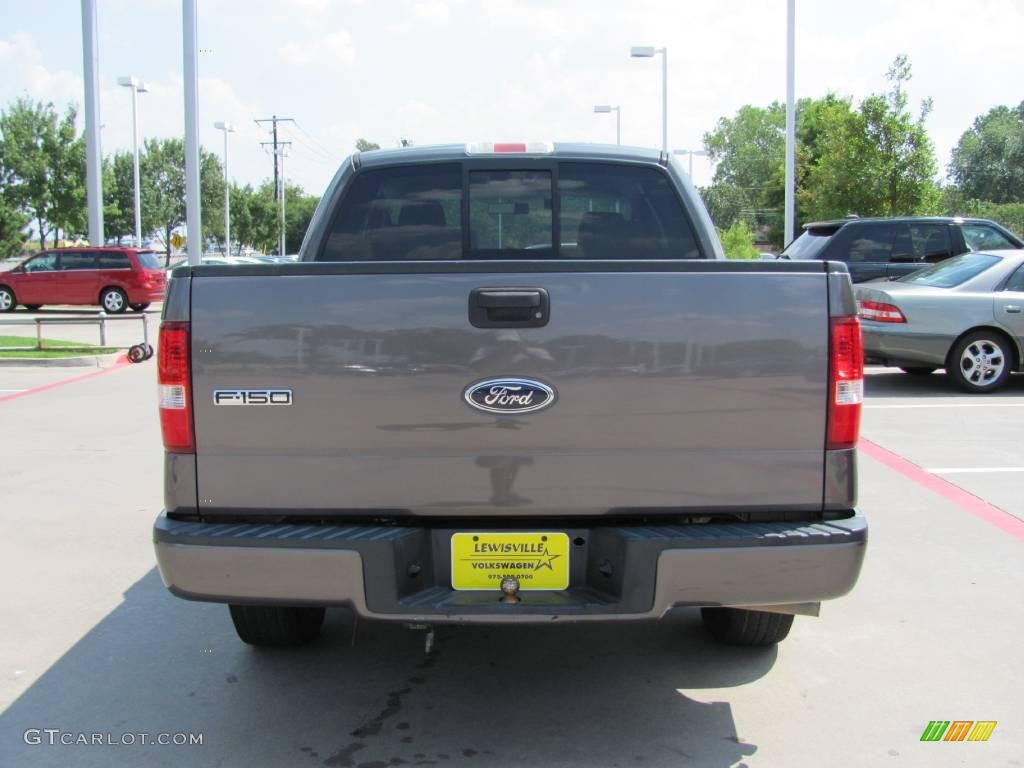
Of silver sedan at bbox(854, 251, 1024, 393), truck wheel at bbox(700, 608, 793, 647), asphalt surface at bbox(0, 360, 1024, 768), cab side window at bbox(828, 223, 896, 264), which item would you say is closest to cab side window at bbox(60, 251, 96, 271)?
cab side window at bbox(828, 223, 896, 264)

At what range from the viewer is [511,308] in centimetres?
315

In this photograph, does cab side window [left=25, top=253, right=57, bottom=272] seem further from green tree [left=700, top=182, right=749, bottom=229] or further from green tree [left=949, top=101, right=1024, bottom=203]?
green tree [left=949, top=101, right=1024, bottom=203]

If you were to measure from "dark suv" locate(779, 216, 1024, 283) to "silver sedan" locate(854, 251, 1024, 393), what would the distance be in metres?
2.93

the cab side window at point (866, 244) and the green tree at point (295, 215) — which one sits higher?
the green tree at point (295, 215)

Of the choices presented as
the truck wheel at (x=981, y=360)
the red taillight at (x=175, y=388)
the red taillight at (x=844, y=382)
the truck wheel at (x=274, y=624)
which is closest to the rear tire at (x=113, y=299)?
the truck wheel at (x=981, y=360)

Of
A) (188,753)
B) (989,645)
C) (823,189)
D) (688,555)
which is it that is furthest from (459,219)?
(823,189)

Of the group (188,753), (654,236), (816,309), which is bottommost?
(188,753)

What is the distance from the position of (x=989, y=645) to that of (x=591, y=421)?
7.86 ft

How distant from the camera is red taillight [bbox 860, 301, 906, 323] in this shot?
11430 mm

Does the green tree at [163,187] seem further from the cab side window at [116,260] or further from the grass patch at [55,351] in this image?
the grass patch at [55,351]

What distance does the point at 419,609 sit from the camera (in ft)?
10.5

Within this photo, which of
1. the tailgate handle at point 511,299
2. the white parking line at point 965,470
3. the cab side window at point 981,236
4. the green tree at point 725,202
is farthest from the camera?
the green tree at point 725,202

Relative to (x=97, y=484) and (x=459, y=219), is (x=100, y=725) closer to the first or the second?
(x=459, y=219)

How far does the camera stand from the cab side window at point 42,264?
88.9 feet
